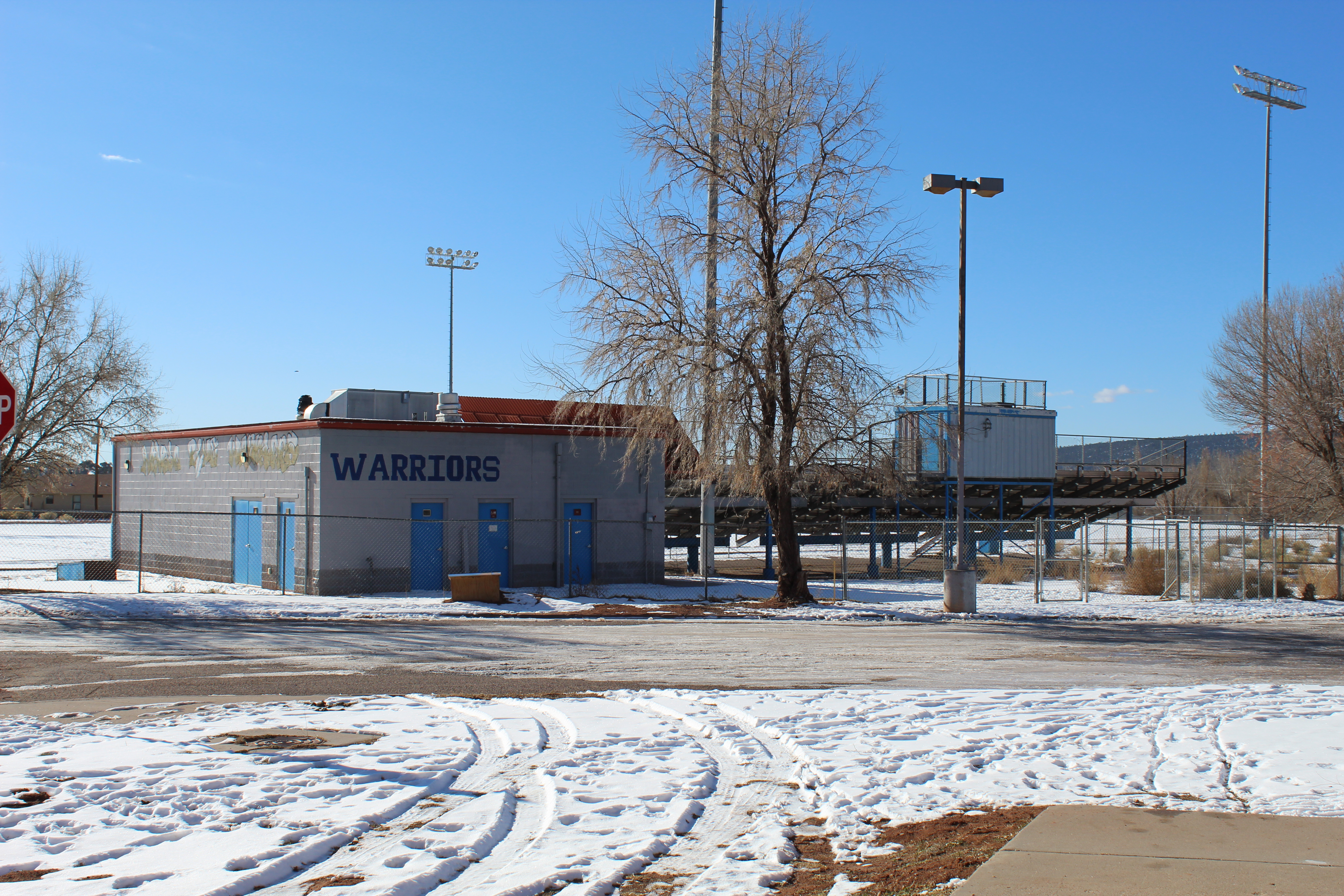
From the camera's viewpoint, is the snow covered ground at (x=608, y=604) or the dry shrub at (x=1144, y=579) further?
the dry shrub at (x=1144, y=579)

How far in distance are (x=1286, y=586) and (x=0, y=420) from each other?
92.1 feet

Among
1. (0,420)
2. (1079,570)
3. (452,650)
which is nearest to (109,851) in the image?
(0,420)

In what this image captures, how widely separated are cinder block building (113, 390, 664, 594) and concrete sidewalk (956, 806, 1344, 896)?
57.1 feet

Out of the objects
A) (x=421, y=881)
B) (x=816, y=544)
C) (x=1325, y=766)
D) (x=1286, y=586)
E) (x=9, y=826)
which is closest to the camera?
(x=421, y=881)

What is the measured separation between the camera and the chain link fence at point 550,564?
77.9 feet

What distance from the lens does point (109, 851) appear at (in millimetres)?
5418

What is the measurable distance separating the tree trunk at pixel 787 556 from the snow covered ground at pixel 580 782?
12.9 meters

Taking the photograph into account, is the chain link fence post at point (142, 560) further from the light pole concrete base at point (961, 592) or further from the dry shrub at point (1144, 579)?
the dry shrub at point (1144, 579)

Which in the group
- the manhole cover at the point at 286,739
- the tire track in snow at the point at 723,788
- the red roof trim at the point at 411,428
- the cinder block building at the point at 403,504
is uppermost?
the red roof trim at the point at 411,428

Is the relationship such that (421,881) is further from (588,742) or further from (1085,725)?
(1085,725)

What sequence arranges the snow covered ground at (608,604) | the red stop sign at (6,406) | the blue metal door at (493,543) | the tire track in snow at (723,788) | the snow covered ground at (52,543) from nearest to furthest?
the tire track in snow at (723,788), the red stop sign at (6,406), the snow covered ground at (608,604), the blue metal door at (493,543), the snow covered ground at (52,543)

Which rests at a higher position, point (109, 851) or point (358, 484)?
point (358, 484)

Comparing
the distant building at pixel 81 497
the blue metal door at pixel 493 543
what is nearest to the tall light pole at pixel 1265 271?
the blue metal door at pixel 493 543

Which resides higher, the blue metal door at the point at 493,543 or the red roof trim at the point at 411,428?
the red roof trim at the point at 411,428
